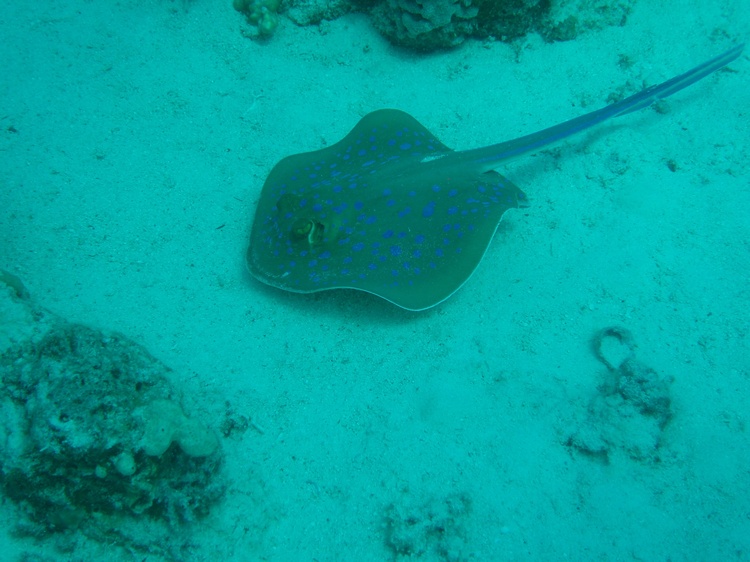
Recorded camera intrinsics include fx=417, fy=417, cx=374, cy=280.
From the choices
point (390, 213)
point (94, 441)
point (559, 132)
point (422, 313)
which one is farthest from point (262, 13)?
point (94, 441)

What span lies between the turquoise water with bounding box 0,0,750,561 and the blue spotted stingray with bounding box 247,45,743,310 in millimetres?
466

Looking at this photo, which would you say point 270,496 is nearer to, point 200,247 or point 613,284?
point 200,247

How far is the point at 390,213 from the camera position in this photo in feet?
14.0

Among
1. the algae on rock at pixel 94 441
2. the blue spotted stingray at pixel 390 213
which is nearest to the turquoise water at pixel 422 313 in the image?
the algae on rock at pixel 94 441

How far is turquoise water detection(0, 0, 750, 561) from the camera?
3.23 metres

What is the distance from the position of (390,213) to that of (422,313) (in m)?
1.07

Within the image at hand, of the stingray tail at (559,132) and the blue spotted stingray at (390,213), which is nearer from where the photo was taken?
the blue spotted stingray at (390,213)

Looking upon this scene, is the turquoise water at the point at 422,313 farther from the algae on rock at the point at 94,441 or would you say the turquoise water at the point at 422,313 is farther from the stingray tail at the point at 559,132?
the stingray tail at the point at 559,132

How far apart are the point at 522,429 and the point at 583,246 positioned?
2.18 metres

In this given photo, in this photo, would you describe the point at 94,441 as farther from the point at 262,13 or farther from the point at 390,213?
the point at 262,13

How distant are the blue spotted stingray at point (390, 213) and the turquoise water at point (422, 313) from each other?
0.47m

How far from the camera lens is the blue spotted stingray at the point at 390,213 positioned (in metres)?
3.91

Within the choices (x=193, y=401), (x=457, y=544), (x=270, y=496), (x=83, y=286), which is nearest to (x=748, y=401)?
(x=457, y=544)

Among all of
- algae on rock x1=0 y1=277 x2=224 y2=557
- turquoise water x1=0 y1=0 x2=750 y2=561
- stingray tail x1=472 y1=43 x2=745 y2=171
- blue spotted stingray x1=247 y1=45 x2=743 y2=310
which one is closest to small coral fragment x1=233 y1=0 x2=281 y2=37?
turquoise water x1=0 y1=0 x2=750 y2=561
